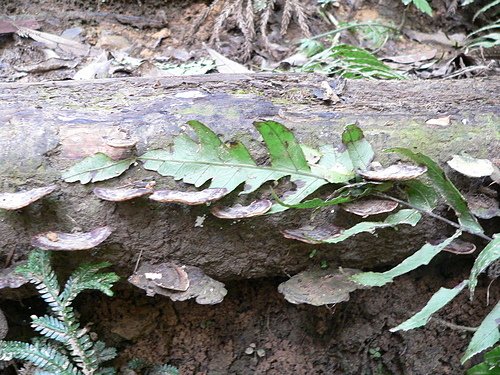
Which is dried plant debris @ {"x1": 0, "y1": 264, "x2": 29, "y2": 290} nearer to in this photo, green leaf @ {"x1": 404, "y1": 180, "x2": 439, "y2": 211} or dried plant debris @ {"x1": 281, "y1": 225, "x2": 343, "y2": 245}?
dried plant debris @ {"x1": 281, "y1": 225, "x2": 343, "y2": 245}

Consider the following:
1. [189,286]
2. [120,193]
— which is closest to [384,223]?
[189,286]

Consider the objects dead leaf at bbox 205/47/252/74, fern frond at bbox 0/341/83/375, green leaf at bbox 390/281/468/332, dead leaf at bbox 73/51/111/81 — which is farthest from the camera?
dead leaf at bbox 205/47/252/74

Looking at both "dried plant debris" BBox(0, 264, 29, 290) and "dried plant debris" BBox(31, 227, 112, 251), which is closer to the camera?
"dried plant debris" BBox(31, 227, 112, 251)

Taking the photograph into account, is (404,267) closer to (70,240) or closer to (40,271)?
(70,240)

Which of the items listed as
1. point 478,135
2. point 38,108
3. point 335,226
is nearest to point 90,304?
point 38,108

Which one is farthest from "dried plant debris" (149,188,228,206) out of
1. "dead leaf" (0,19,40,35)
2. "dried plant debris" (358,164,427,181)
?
"dead leaf" (0,19,40,35)

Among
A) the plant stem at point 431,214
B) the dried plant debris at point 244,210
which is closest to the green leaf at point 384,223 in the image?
the plant stem at point 431,214
